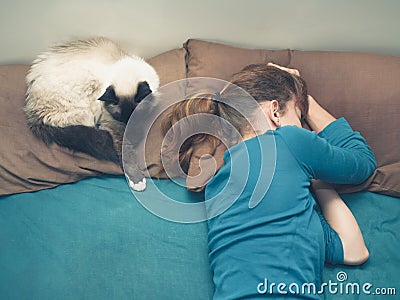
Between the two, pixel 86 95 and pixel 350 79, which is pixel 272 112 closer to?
pixel 350 79

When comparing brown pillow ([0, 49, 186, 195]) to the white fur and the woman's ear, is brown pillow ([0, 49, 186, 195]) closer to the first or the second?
the white fur

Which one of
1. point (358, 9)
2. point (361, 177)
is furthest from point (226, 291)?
point (358, 9)

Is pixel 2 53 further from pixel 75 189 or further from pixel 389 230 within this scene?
pixel 389 230

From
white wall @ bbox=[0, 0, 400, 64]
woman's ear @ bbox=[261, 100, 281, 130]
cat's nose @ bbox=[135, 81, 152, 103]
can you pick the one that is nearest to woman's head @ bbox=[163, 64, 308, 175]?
woman's ear @ bbox=[261, 100, 281, 130]

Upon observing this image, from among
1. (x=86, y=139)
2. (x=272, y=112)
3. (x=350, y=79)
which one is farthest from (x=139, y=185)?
(x=350, y=79)

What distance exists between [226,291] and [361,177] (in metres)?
0.57

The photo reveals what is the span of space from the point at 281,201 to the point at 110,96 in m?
0.66

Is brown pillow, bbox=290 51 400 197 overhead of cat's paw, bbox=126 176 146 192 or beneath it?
overhead

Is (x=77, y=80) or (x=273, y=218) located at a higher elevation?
(x=77, y=80)

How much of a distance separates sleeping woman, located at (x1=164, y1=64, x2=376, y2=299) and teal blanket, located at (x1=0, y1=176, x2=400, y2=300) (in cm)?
7

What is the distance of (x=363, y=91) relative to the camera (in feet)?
5.36

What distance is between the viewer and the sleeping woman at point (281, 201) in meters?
1.17

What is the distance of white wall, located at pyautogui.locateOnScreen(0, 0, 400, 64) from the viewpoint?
173 centimetres

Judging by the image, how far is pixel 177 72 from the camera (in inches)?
67.8
